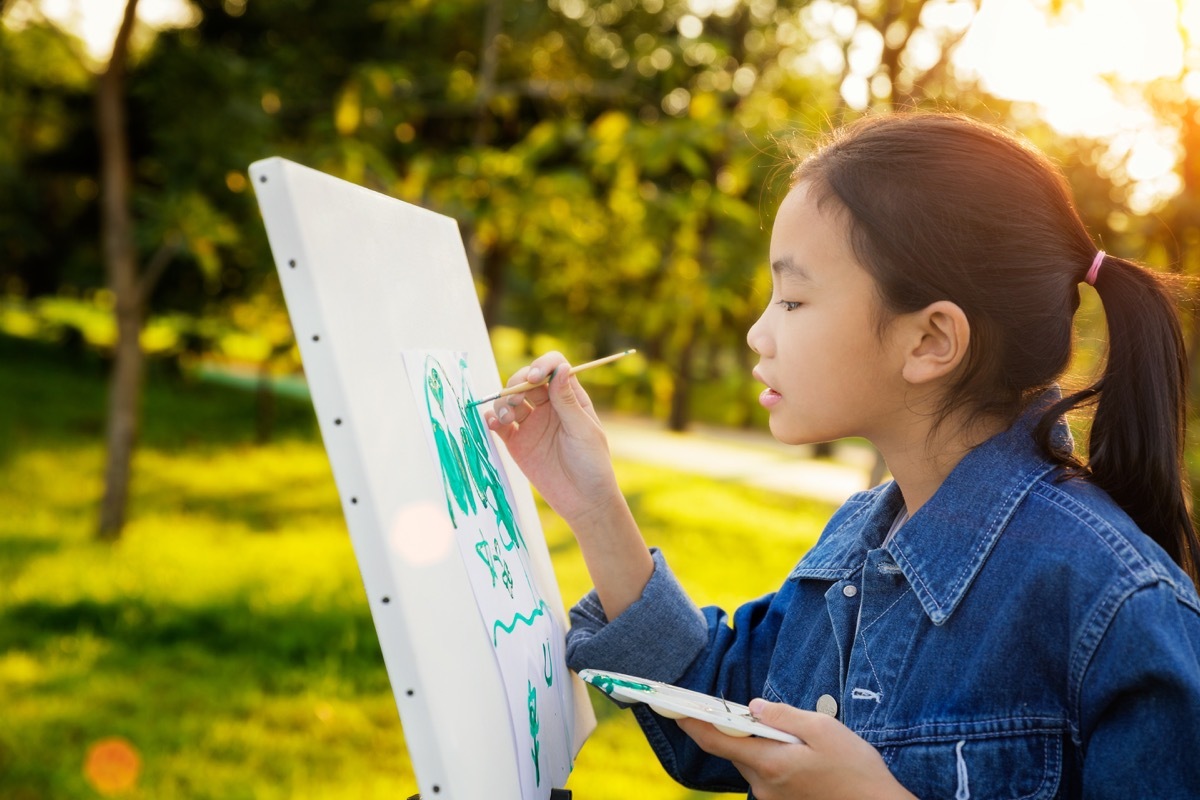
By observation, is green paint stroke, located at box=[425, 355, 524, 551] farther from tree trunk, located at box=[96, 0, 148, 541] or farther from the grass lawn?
tree trunk, located at box=[96, 0, 148, 541]

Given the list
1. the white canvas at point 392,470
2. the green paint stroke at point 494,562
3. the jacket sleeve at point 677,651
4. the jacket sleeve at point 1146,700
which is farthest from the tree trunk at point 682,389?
the jacket sleeve at point 1146,700

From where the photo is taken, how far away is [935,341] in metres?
1.21

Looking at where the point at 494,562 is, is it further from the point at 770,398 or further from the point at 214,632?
the point at 214,632

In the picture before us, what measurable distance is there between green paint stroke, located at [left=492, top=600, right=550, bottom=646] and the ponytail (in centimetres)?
68

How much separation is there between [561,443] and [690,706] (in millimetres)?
515

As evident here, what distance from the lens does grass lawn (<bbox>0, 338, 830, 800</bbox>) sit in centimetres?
299

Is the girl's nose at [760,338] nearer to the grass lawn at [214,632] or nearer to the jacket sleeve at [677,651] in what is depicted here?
the jacket sleeve at [677,651]

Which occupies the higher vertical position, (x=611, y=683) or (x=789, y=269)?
(x=789, y=269)

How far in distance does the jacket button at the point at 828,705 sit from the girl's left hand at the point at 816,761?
0.13 m

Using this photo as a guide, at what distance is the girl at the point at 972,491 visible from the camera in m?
1.01

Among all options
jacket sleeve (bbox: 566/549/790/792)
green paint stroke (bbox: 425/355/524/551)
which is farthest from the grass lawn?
green paint stroke (bbox: 425/355/524/551)

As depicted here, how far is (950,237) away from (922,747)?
1.90 ft

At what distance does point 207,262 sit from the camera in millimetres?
3865

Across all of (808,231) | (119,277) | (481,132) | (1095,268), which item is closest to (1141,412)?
(1095,268)
